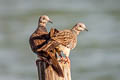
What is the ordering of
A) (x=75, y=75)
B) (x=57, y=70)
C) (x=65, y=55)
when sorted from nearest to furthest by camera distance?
(x=57, y=70)
(x=65, y=55)
(x=75, y=75)

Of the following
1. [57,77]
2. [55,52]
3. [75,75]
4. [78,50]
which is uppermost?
[78,50]

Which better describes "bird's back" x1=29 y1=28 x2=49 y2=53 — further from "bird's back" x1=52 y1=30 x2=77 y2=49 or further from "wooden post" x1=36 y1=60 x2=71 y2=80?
"wooden post" x1=36 y1=60 x2=71 y2=80

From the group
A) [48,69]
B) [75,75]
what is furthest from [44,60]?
[75,75]

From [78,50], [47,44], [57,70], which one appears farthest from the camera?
[78,50]

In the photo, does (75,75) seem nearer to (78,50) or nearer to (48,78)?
(78,50)

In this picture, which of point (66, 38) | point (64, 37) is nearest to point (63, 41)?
point (64, 37)

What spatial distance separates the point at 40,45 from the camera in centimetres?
1125

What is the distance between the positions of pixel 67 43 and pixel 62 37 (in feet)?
1.03

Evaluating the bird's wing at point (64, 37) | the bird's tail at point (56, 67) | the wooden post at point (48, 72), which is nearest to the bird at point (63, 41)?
the bird's wing at point (64, 37)

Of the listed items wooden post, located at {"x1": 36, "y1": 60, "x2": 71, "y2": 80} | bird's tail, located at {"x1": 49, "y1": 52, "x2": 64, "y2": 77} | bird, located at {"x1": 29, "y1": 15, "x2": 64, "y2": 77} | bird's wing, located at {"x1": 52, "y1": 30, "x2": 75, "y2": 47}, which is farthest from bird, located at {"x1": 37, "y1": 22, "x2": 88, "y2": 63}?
wooden post, located at {"x1": 36, "y1": 60, "x2": 71, "y2": 80}

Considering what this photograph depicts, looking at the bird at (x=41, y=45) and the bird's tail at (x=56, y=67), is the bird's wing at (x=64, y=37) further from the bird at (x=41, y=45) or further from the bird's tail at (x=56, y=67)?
the bird's tail at (x=56, y=67)

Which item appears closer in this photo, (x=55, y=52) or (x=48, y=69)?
(x=48, y=69)

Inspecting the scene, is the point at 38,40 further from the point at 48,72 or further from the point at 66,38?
the point at 48,72

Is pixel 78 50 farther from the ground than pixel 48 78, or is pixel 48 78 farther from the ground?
pixel 78 50
